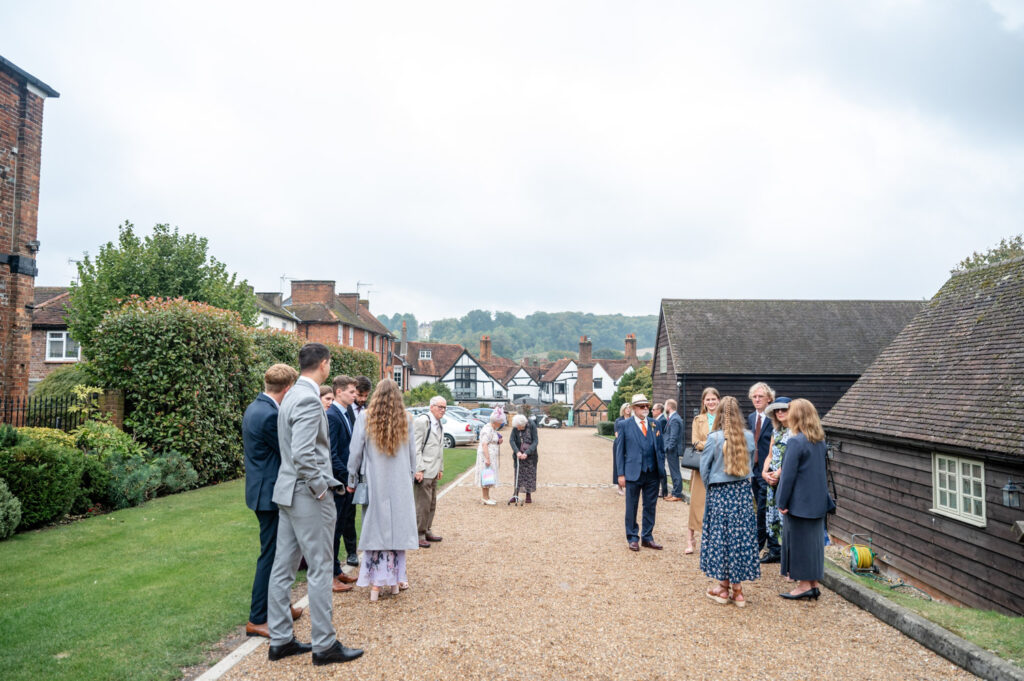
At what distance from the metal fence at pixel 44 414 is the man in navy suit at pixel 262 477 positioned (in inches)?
327

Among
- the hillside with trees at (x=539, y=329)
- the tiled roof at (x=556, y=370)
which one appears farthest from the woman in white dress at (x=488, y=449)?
the hillside with trees at (x=539, y=329)

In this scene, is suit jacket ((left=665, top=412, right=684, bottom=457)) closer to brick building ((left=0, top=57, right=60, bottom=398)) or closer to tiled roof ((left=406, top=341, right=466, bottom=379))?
brick building ((left=0, top=57, right=60, bottom=398))

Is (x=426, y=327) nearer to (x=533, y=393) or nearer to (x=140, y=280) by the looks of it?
(x=533, y=393)

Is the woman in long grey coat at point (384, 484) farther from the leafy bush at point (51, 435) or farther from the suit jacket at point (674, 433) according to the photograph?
the suit jacket at point (674, 433)

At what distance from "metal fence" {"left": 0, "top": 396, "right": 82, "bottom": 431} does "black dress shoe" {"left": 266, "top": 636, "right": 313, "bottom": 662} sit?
892 centimetres

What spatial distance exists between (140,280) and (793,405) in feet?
72.2

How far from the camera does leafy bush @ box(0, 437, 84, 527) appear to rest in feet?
28.0

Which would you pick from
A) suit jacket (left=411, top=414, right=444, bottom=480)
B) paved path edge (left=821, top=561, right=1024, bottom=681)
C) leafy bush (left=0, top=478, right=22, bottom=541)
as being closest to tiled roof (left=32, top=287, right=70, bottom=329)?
leafy bush (left=0, top=478, right=22, bottom=541)

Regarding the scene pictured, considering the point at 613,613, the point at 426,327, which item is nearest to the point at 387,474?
the point at 613,613

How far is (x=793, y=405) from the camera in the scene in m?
6.21

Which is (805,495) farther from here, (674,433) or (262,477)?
(674,433)

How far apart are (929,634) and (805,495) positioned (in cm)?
144

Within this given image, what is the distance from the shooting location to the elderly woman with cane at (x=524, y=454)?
39.1 ft

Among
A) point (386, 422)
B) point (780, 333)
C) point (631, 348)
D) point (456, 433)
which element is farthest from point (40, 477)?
point (631, 348)
